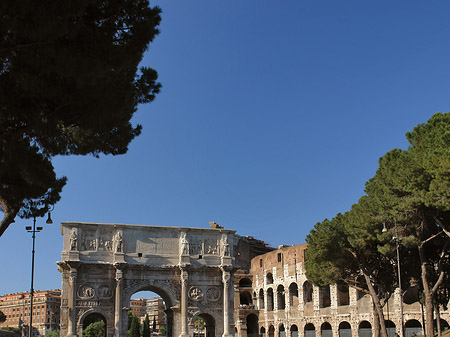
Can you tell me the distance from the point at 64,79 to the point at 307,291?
125 ft

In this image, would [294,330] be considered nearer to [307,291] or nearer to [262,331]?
[307,291]

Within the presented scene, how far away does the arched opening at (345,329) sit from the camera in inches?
1588

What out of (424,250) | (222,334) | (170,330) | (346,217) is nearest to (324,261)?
(346,217)

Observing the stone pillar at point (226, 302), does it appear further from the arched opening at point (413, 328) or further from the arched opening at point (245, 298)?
the arched opening at point (245, 298)

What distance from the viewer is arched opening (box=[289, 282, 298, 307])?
45.9 metres

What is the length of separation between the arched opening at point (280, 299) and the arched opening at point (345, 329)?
278 inches

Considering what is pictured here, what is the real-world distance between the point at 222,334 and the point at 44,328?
248 feet

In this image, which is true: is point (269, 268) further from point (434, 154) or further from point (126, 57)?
point (126, 57)

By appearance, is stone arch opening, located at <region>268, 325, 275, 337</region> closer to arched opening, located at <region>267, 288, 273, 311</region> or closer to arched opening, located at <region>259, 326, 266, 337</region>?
arched opening, located at <region>259, 326, 266, 337</region>

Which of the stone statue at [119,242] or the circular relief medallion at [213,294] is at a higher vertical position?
the stone statue at [119,242]

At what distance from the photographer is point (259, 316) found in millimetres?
50500

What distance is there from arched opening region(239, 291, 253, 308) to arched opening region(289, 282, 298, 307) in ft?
23.6

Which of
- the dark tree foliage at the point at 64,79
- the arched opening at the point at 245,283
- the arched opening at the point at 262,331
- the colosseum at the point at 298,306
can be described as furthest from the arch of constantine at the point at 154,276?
the arched opening at the point at 245,283

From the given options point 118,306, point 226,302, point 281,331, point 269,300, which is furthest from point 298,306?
point 118,306
